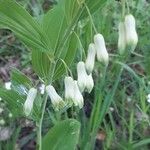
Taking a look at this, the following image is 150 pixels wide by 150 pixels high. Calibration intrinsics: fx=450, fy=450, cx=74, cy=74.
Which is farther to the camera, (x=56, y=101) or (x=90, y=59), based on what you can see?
(x=56, y=101)

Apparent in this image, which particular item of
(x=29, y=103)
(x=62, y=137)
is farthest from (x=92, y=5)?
(x=62, y=137)

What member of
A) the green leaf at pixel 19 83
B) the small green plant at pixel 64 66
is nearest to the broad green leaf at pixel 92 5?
the small green plant at pixel 64 66

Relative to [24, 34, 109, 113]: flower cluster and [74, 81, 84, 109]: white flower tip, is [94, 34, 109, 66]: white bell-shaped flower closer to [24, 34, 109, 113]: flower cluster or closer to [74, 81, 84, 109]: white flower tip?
[24, 34, 109, 113]: flower cluster

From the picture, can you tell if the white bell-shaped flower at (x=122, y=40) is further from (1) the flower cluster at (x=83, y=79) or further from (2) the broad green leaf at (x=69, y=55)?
(2) the broad green leaf at (x=69, y=55)

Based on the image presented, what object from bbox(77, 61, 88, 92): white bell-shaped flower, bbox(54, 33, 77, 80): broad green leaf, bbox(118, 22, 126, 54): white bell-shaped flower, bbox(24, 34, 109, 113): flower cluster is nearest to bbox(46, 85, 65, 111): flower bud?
bbox(24, 34, 109, 113): flower cluster

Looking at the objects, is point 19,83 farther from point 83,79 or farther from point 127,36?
point 127,36

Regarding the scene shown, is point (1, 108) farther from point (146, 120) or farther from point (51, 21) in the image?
point (51, 21)
